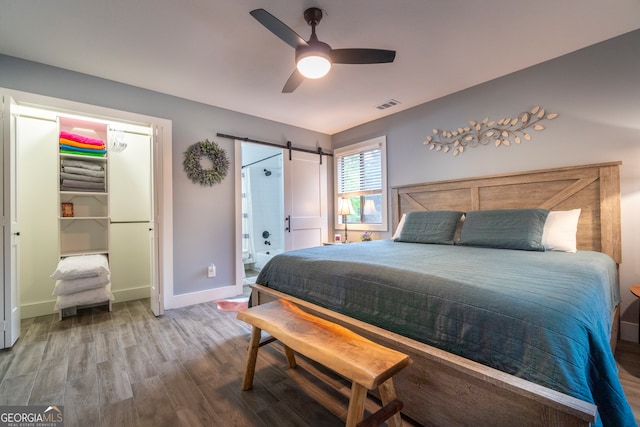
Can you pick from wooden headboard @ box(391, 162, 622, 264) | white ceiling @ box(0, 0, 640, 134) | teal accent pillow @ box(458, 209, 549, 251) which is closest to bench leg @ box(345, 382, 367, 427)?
teal accent pillow @ box(458, 209, 549, 251)

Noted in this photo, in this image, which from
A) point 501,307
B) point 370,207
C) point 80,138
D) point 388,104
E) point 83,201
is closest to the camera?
point 501,307

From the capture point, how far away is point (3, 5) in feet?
6.02

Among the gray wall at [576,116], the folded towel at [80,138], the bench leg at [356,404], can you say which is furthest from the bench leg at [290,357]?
the folded towel at [80,138]

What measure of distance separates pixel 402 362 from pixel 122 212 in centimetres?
389

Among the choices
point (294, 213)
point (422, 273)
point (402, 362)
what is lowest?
point (402, 362)

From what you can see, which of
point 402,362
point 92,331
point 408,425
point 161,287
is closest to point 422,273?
point 402,362

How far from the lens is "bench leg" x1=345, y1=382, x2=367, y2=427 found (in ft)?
3.73

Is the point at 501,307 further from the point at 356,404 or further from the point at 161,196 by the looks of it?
the point at 161,196

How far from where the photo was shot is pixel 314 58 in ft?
6.23

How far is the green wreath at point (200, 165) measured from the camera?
3.35 meters

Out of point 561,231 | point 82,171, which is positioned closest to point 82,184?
point 82,171

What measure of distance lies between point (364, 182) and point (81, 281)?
12.3 ft

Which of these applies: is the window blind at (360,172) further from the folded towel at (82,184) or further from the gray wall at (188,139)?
the folded towel at (82,184)

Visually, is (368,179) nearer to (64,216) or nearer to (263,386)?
(263,386)
